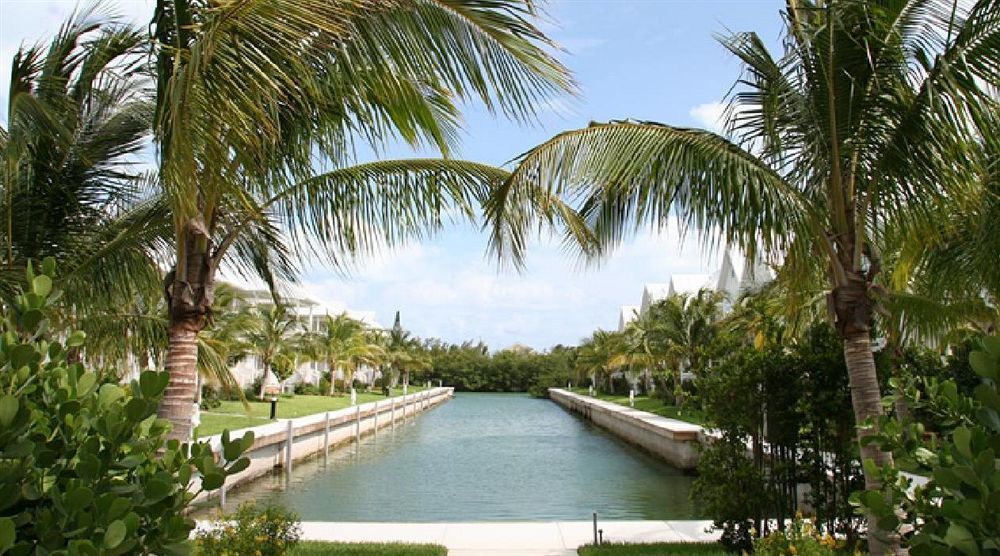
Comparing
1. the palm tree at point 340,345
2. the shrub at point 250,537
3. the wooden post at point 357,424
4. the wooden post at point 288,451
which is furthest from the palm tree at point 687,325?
the shrub at point 250,537

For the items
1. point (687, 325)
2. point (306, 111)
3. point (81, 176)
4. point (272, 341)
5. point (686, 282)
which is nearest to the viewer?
point (306, 111)

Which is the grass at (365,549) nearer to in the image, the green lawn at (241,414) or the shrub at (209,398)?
the green lawn at (241,414)

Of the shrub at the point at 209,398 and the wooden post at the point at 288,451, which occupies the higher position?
the shrub at the point at 209,398

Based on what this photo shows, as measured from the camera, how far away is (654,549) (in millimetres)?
7680

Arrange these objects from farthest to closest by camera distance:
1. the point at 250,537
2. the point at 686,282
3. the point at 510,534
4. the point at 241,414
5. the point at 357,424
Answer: the point at 686,282 → the point at 357,424 → the point at 241,414 → the point at 510,534 → the point at 250,537

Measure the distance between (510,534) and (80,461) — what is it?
7.86 meters

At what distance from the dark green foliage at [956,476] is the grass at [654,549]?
5401mm

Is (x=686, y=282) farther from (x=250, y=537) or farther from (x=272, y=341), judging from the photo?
(x=250, y=537)

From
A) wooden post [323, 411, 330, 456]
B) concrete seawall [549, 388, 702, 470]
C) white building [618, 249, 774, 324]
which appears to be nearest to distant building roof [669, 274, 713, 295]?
white building [618, 249, 774, 324]

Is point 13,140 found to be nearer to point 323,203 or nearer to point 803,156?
point 323,203

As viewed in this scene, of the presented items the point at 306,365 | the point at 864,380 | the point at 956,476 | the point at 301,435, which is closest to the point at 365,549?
the point at 864,380

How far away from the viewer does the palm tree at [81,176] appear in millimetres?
6355

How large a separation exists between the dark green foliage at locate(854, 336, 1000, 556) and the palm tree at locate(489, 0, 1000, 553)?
293 cm

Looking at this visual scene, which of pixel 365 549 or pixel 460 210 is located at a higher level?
pixel 460 210
